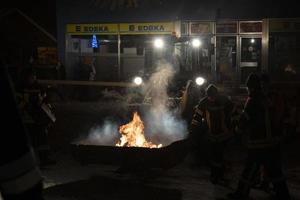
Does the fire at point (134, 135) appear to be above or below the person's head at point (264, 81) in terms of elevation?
below

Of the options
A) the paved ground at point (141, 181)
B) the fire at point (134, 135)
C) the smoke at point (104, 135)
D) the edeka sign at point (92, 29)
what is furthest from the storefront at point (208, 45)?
the paved ground at point (141, 181)

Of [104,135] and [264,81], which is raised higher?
[264,81]

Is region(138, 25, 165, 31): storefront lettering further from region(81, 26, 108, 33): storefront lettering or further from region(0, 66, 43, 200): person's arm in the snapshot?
region(0, 66, 43, 200): person's arm

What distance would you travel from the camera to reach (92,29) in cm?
2238

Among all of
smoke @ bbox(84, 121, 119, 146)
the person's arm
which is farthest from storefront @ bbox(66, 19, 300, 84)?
the person's arm

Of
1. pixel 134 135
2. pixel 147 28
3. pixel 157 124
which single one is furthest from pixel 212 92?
pixel 147 28

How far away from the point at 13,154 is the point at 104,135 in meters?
8.72

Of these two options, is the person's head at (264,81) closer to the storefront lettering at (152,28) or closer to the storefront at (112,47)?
the storefront at (112,47)

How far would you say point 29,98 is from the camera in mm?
9930

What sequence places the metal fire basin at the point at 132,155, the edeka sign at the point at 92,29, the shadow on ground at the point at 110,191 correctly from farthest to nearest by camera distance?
the edeka sign at the point at 92,29, the metal fire basin at the point at 132,155, the shadow on ground at the point at 110,191

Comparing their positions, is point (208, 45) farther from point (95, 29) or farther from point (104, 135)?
point (104, 135)

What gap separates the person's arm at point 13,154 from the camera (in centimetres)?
212

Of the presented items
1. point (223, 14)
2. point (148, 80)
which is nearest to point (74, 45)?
point (223, 14)

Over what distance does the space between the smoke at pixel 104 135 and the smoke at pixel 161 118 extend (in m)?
0.70
